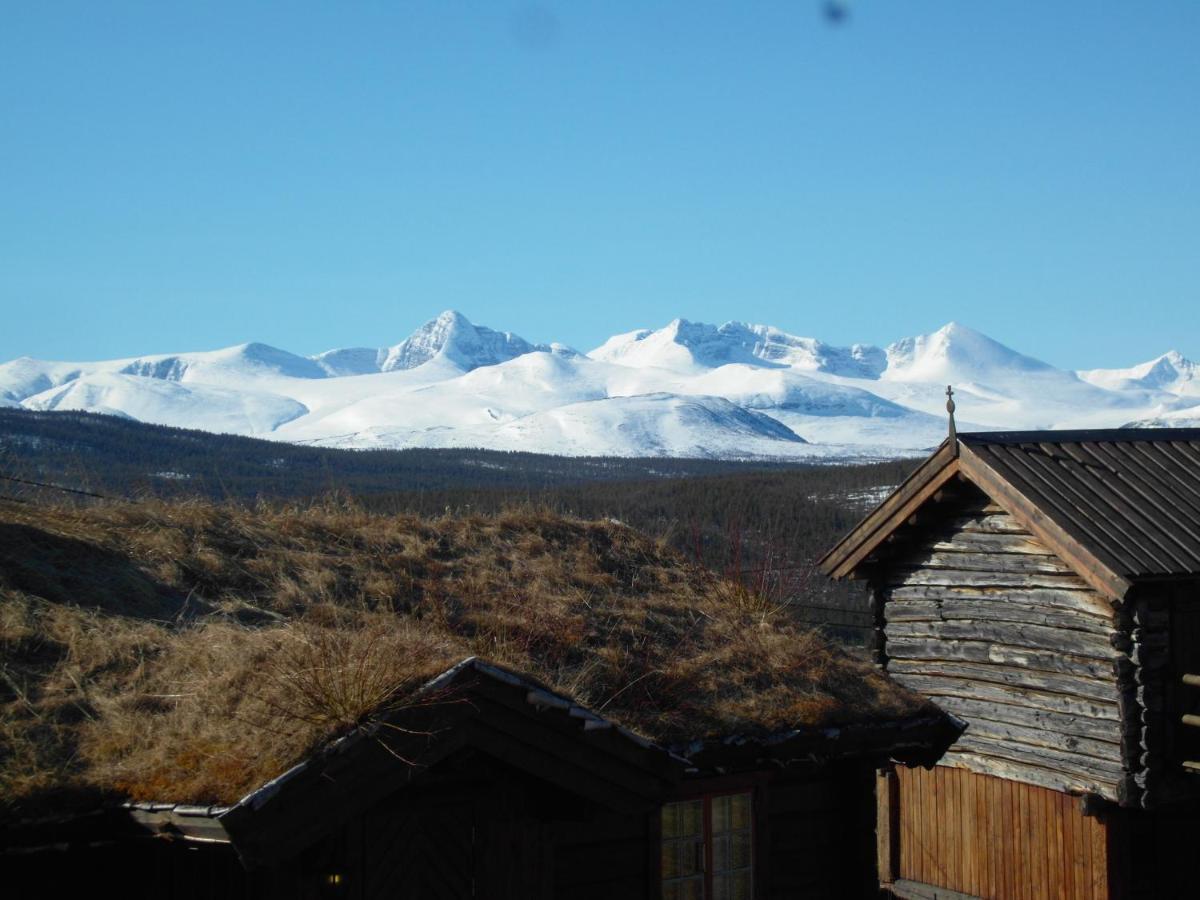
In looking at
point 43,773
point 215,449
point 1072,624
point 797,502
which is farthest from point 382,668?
point 215,449

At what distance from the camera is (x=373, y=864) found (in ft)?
27.0

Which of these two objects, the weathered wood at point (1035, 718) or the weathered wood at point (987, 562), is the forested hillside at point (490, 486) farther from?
the weathered wood at point (1035, 718)

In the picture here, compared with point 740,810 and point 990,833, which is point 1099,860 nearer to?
point 990,833

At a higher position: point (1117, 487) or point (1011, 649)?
point (1117, 487)

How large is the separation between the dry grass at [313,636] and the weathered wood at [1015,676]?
548cm

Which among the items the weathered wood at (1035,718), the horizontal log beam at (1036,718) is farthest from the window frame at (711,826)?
the weathered wood at (1035,718)

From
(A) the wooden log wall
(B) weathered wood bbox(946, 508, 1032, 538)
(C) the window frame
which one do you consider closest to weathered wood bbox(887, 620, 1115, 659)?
(A) the wooden log wall

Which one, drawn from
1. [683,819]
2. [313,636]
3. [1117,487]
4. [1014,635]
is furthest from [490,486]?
[313,636]

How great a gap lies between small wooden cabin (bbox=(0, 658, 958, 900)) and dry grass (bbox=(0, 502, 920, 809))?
0.23m

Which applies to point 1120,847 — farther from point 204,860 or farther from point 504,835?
point 204,860

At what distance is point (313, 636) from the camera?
886 centimetres

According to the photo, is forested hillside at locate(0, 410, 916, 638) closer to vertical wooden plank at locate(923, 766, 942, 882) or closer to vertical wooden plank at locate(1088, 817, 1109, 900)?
vertical wooden plank at locate(923, 766, 942, 882)

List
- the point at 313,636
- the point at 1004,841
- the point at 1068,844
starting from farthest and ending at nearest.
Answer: the point at 1004,841 → the point at 1068,844 → the point at 313,636

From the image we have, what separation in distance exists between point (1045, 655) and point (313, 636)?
437 inches
